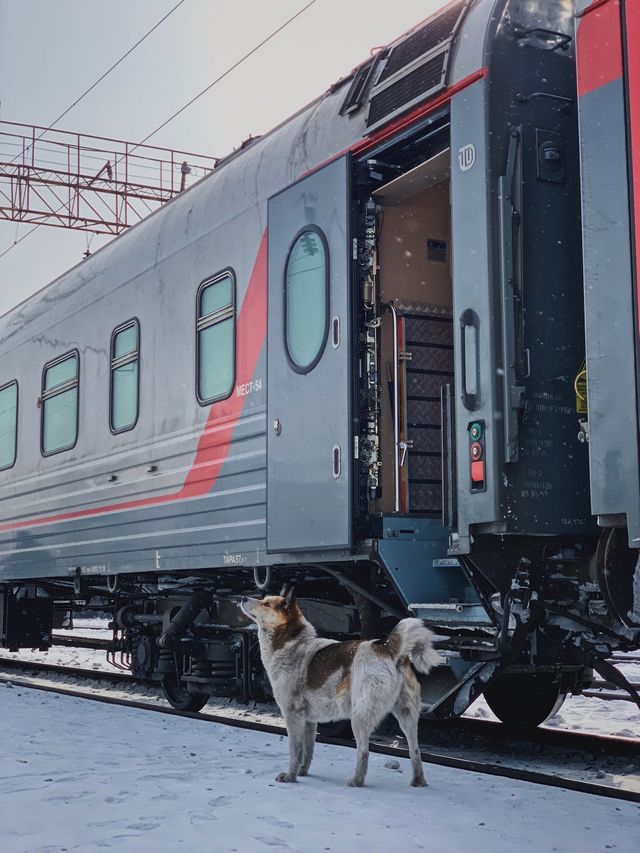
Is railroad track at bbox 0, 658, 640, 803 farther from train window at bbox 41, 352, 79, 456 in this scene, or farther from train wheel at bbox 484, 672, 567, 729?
train window at bbox 41, 352, 79, 456

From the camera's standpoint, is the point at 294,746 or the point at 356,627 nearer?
the point at 294,746

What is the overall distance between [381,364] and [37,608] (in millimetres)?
7713

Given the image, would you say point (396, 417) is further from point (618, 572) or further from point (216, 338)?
point (216, 338)

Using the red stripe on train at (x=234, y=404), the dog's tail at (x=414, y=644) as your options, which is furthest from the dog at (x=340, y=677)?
the red stripe on train at (x=234, y=404)

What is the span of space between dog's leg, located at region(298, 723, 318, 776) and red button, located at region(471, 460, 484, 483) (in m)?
1.52

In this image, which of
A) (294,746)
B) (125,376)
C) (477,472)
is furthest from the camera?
(125,376)

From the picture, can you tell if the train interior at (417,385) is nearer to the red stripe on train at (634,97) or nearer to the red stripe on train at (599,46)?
the red stripe on train at (599,46)

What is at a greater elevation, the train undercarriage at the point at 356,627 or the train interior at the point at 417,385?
the train interior at the point at 417,385

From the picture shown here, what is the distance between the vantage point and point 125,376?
9.79 m

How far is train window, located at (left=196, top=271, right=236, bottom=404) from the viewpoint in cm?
819

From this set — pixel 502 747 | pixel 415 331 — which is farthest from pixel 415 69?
pixel 502 747

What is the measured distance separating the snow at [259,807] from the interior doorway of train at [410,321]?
5.55 feet

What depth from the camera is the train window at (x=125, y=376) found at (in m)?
9.59

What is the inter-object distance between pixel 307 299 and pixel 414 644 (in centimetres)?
270
